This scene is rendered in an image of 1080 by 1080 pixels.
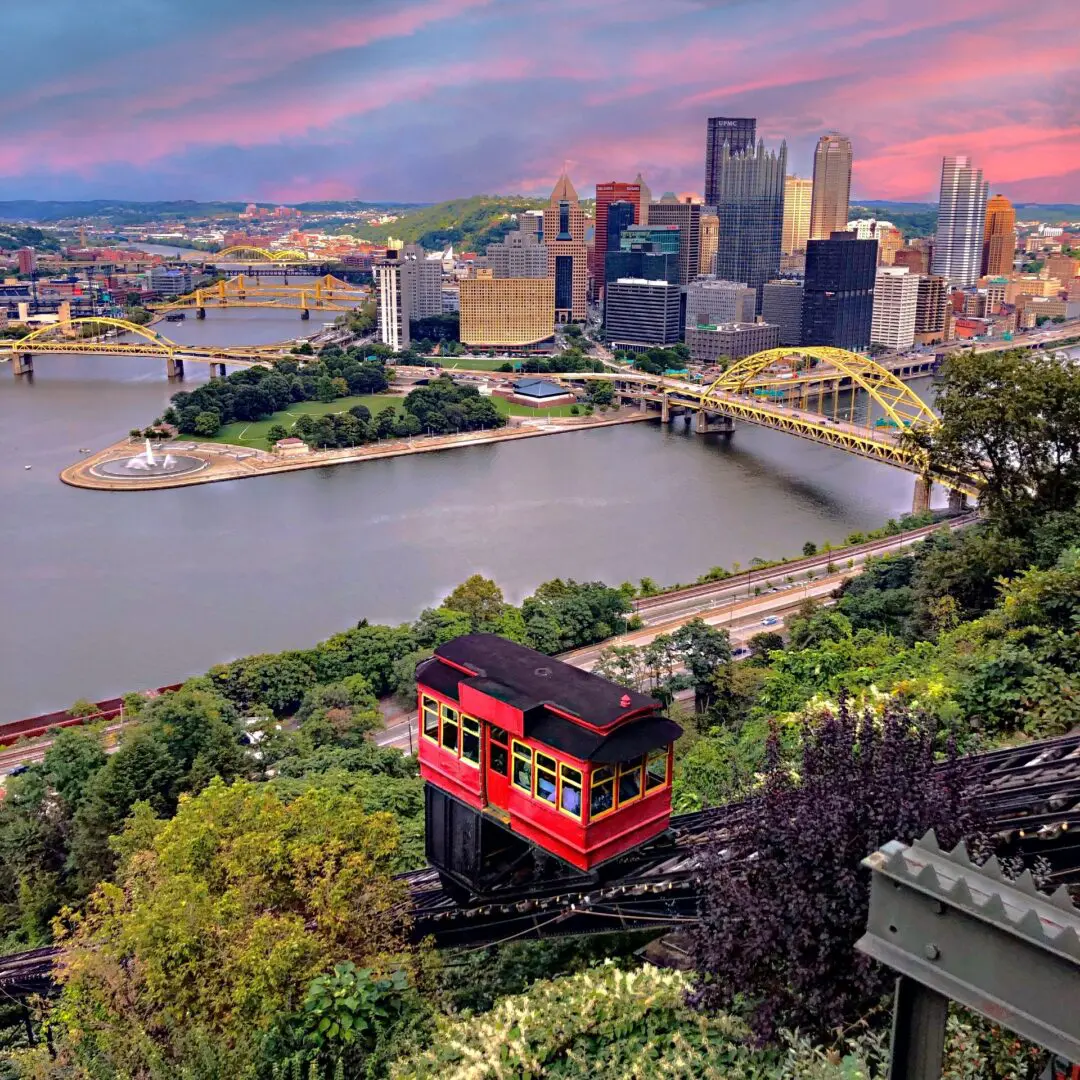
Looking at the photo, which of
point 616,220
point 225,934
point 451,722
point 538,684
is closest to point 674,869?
point 538,684

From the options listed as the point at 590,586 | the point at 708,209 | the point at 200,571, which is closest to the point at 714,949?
the point at 590,586

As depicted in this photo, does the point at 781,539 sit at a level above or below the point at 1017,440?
below

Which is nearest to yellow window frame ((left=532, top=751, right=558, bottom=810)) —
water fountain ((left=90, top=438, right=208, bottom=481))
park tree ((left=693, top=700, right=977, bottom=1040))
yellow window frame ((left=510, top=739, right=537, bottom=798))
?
yellow window frame ((left=510, top=739, right=537, bottom=798))

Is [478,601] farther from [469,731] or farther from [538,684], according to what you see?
[538,684]

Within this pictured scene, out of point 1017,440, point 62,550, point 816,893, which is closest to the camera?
point 816,893

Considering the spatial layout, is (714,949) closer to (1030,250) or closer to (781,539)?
(781,539)

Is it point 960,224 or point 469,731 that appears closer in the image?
point 469,731
